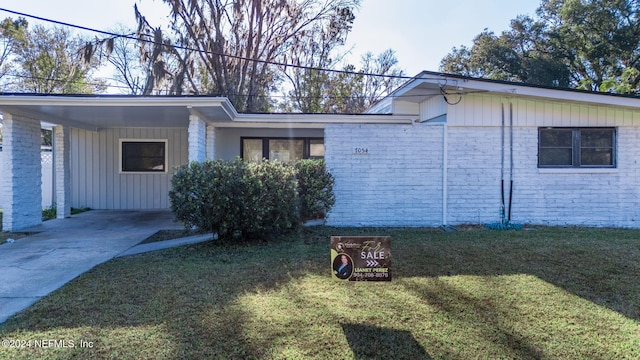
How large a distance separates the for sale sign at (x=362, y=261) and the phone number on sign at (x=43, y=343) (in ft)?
6.55

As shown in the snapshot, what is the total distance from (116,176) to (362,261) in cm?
1048

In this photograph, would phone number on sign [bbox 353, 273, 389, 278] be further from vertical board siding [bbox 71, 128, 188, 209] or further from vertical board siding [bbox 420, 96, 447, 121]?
vertical board siding [bbox 71, 128, 188, 209]

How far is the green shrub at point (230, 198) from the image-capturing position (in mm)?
5488

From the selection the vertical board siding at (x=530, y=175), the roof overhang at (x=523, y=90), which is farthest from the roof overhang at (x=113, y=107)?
the vertical board siding at (x=530, y=175)

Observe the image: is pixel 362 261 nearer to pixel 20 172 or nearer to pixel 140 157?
pixel 20 172

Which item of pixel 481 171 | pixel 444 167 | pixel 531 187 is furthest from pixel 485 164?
pixel 531 187

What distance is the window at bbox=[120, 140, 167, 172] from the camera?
1126 centimetres

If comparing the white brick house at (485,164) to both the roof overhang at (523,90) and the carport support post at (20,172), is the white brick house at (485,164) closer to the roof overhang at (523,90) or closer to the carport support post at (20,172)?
the carport support post at (20,172)

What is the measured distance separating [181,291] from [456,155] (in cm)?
609

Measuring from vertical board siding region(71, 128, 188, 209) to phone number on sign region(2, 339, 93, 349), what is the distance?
348 inches

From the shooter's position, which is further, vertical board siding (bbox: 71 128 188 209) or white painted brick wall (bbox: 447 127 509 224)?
vertical board siding (bbox: 71 128 188 209)

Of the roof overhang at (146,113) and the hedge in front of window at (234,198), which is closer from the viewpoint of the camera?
the hedge in front of window at (234,198)

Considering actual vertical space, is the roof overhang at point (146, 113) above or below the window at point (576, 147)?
above

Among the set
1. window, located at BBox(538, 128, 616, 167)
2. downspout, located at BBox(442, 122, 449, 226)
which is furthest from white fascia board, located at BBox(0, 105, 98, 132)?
window, located at BBox(538, 128, 616, 167)
